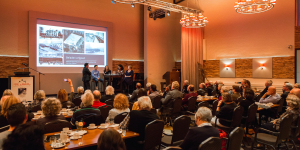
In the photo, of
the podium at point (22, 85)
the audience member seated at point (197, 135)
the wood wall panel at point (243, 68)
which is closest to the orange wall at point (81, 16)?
the podium at point (22, 85)

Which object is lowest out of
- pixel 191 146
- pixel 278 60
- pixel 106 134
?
pixel 191 146

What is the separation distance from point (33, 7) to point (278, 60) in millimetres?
12069

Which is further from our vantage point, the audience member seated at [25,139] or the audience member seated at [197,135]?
the audience member seated at [197,135]

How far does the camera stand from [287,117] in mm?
3354

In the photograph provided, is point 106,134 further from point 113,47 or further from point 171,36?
point 171,36

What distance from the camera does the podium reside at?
6.94 metres

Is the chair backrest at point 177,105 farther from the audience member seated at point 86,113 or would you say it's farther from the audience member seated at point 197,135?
the audience member seated at point 197,135

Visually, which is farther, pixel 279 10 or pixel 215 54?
pixel 215 54

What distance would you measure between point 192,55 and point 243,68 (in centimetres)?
312

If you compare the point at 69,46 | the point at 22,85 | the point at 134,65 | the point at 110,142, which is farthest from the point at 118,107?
the point at 134,65

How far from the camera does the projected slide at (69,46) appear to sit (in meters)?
9.66

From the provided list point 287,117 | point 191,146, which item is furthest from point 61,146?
point 287,117

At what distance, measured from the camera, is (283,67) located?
9.52 metres

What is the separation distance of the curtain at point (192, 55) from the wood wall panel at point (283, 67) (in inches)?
165
